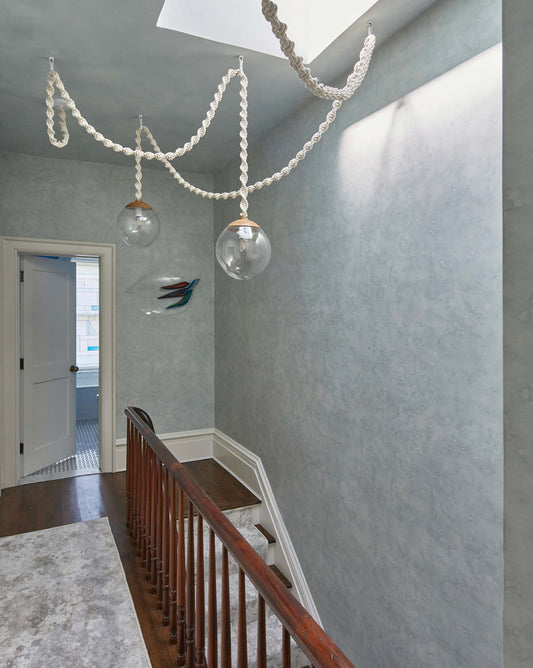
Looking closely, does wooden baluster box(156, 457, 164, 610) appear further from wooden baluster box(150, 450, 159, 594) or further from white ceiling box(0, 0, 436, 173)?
white ceiling box(0, 0, 436, 173)

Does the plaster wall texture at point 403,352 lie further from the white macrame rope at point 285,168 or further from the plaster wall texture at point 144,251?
the plaster wall texture at point 144,251

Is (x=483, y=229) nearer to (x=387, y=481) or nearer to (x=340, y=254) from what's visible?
(x=340, y=254)

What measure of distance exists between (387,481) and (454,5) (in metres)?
2.08


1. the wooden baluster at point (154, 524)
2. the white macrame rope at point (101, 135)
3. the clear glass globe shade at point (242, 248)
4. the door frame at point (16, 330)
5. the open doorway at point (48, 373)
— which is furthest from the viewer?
the open doorway at point (48, 373)

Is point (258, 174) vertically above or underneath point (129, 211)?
above

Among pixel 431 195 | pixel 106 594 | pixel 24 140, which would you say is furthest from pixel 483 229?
pixel 24 140

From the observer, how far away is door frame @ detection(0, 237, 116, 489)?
3889 millimetres

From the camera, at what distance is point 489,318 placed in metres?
1.69

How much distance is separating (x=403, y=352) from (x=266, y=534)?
6.59 ft

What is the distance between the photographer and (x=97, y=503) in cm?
355

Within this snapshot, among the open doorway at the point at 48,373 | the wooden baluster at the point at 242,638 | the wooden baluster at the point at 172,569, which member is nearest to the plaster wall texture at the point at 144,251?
the open doorway at the point at 48,373

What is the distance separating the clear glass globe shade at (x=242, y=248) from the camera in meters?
1.68

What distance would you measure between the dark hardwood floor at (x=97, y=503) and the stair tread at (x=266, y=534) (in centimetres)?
19

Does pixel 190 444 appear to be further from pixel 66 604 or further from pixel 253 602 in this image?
pixel 66 604
